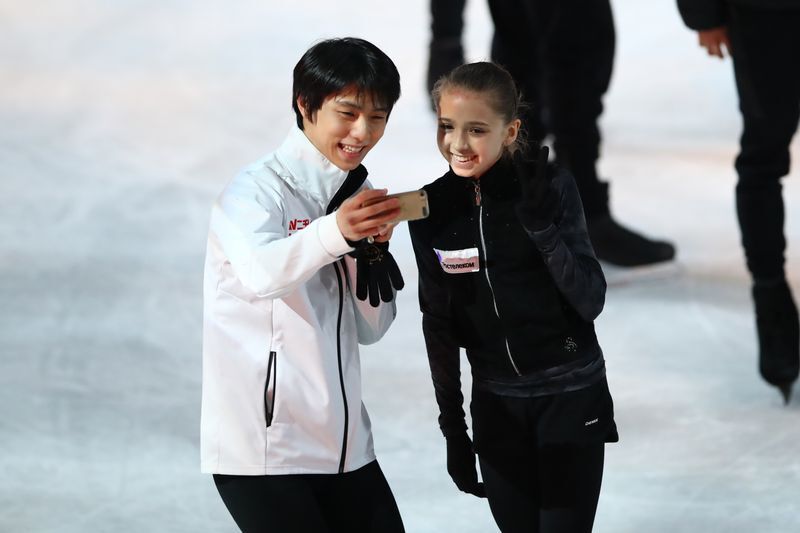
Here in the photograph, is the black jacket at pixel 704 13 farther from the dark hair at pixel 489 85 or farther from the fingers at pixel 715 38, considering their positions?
the dark hair at pixel 489 85

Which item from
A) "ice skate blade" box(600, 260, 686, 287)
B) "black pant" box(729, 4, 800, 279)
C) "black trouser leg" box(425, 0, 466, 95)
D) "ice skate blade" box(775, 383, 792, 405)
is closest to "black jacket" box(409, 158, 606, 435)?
"black pant" box(729, 4, 800, 279)

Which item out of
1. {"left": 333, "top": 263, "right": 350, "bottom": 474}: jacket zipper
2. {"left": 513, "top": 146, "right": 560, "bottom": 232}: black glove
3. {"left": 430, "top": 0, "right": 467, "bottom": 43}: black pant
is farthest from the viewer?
{"left": 430, "top": 0, "right": 467, "bottom": 43}: black pant

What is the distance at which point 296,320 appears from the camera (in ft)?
6.72

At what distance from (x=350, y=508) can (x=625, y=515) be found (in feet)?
3.36

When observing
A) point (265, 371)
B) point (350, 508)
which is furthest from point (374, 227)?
point (350, 508)

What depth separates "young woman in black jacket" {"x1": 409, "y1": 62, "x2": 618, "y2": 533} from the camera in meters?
2.09

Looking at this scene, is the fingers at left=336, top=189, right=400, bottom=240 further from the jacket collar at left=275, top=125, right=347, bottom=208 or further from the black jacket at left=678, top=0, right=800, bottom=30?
the black jacket at left=678, top=0, right=800, bottom=30

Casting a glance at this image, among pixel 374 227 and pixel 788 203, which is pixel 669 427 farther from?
pixel 788 203

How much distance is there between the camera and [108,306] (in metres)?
4.34

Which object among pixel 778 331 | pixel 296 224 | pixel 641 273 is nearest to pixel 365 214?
pixel 296 224

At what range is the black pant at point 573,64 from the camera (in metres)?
4.50

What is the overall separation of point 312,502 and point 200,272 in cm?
260

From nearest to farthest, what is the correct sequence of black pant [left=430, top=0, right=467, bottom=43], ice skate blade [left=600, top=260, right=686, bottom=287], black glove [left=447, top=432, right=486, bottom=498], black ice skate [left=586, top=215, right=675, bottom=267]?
black glove [left=447, top=432, right=486, bottom=498], ice skate blade [left=600, top=260, right=686, bottom=287], black ice skate [left=586, top=215, right=675, bottom=267], black pant [left=430, top=0, right=467, bottom=43]

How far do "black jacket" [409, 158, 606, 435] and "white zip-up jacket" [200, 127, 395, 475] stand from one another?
145 mm
